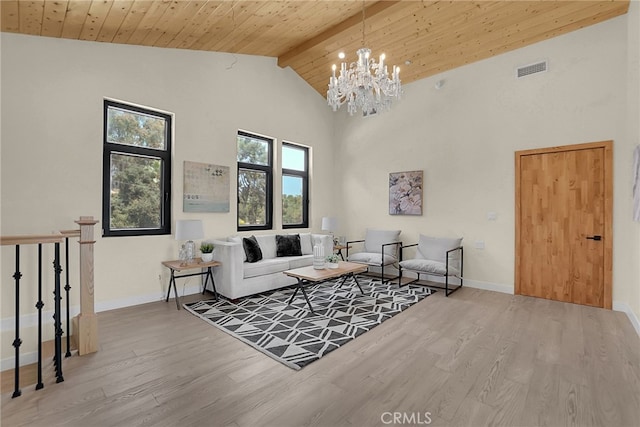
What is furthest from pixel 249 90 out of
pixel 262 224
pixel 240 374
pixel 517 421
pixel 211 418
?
pixel 517 421

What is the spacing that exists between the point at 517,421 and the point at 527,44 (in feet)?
16.1

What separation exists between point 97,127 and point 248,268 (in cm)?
254

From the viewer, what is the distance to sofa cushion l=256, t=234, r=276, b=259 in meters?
4.99

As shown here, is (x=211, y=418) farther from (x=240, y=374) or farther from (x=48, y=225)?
(x=48, y=225)

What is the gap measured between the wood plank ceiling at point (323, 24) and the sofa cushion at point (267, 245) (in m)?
3.03

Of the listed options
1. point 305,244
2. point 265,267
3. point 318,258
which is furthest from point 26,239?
point 305,244

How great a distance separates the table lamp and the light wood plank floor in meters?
1.13

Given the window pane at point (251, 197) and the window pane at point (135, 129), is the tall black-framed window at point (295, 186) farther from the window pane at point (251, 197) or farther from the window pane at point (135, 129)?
the window pane at point (135, 129)

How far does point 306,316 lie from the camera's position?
3.55 m

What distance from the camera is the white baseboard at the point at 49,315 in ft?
8.96

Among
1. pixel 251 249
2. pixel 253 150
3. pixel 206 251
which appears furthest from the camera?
pixel 253 150

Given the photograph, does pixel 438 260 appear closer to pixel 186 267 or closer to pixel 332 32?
pixel 186 267

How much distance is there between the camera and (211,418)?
1823 mm

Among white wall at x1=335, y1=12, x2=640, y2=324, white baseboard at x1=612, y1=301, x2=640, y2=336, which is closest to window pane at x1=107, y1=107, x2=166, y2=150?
white wall at x1=335, y1=12, x2=640, y2=324
